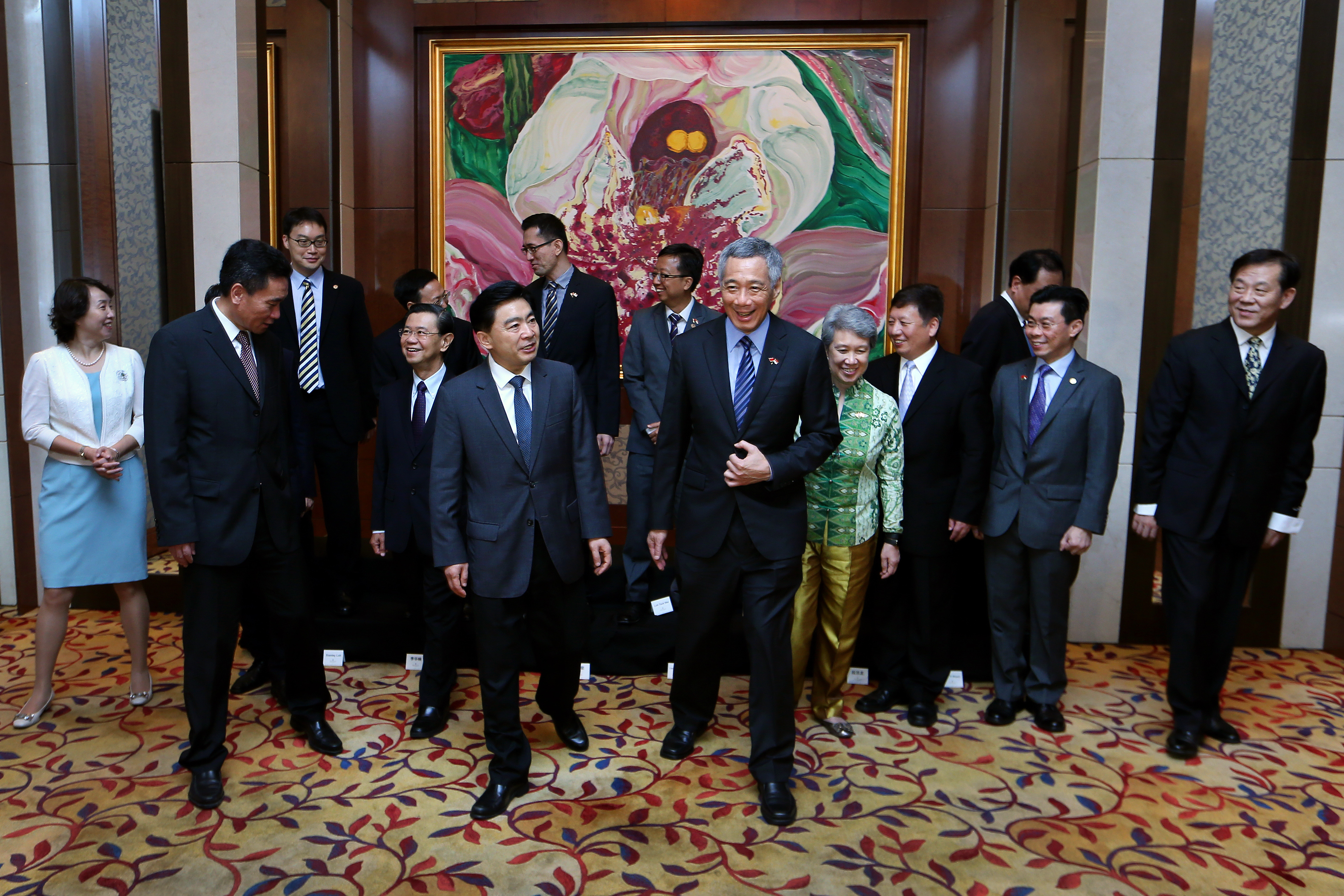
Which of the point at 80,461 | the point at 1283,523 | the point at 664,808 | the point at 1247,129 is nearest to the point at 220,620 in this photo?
the point at 80,461

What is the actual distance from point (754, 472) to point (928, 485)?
1100 mm

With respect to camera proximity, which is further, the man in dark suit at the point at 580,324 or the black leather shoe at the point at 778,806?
the man in dark suit at the point at 580,324

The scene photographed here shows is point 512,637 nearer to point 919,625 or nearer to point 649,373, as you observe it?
point 649,373

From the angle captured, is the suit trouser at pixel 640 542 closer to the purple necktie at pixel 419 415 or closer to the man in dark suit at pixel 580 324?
the man in dark suit at pixel 580 324

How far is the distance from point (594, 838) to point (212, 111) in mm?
3954

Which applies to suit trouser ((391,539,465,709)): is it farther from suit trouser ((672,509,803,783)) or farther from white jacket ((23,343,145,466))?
white jacket ((23,343,145,466))

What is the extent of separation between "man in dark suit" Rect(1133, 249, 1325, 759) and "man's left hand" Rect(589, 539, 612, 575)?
2.14 metres

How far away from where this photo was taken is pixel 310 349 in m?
3.94

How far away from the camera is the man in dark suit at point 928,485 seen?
339cm

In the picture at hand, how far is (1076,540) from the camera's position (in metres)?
3.31

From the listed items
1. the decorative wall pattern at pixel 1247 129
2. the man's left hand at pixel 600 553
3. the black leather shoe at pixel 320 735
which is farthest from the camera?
the decorative wall pattern at pixel 1247 129

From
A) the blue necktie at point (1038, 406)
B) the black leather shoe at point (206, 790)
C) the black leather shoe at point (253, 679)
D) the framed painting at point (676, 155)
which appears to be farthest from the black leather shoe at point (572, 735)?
the framed painting at point (676, 155)

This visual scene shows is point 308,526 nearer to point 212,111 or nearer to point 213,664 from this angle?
point 213,664

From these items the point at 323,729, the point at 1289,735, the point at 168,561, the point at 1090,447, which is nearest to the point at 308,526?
the point at 323,729
